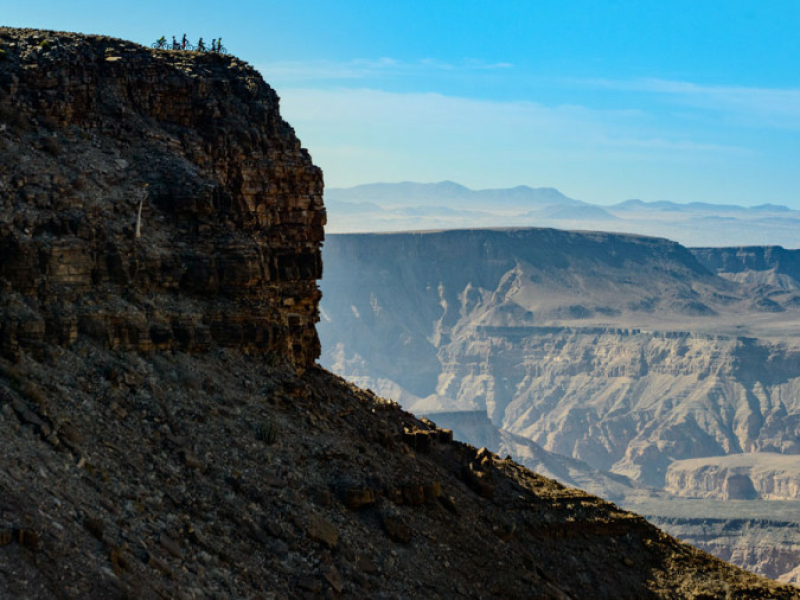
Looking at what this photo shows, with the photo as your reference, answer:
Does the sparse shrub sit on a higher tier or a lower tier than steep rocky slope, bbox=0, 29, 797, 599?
higher

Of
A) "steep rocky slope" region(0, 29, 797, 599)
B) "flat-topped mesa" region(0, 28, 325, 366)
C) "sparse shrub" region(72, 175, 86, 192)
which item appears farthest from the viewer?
"sparse shrub" region(72, 175, 86, 192)

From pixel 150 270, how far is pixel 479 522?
11969 mm

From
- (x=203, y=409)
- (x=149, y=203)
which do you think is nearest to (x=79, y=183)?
(x=149, y=203)

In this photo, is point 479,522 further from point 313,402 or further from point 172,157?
point 172,157

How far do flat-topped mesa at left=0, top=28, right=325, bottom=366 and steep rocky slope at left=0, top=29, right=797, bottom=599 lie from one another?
6 centimetres

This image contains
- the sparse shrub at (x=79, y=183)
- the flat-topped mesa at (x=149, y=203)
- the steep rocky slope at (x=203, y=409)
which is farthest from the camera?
the sparse shrub at (x=79, y=183)

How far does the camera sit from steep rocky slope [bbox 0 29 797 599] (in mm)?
29228

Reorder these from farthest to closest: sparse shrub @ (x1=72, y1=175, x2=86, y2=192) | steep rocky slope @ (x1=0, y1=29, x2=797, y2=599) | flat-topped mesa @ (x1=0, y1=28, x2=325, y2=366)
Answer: sparse shrub @ (x1=72, y1=175, x2=86, y2=192) → flat-topped mesa @ (x1=0, y1=28, x2=325, y2=366) → steep rocky slope @ (x1=0, y1=29, x2=797, y2=599)

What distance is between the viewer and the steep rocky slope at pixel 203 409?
2923 centimetres

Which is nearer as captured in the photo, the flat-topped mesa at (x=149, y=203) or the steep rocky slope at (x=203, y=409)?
the steep rocky slope at (x=203, y=409)

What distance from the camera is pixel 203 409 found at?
3500 centimetres

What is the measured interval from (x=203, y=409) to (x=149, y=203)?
6.19m

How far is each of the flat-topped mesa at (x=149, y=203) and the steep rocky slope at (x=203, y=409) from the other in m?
0.06

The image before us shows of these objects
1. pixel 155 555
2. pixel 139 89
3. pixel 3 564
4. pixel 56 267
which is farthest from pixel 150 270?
pixel 3 564
